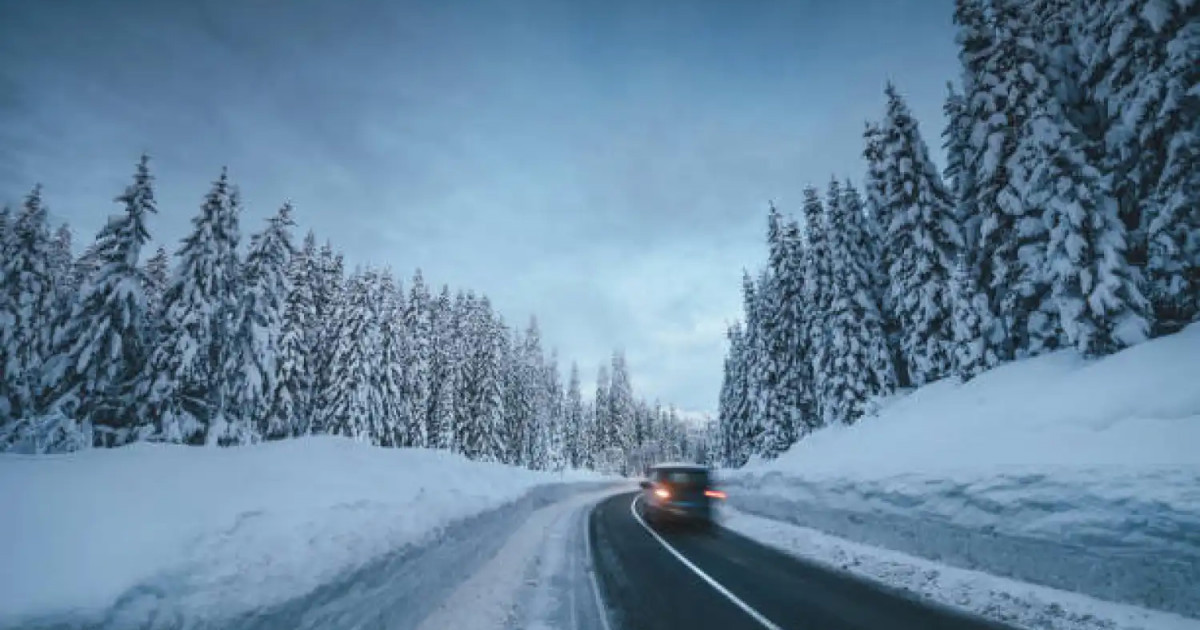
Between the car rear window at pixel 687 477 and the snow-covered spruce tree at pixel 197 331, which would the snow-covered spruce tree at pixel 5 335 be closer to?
the snow-covered spruce tree at pixel 197 331

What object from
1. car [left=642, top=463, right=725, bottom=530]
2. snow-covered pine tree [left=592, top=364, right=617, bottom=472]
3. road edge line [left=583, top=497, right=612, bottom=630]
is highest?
snow-covered pine tree [left=592, top=364, right=617, bottom=472]

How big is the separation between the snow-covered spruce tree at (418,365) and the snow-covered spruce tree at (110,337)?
24.8 metres

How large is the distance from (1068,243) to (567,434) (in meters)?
90.5

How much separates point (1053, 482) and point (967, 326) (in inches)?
749

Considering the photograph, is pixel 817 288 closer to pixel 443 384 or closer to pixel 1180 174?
pixel 1180 174

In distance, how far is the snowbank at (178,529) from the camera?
369cm

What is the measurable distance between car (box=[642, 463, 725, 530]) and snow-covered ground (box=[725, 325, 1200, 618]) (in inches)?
113

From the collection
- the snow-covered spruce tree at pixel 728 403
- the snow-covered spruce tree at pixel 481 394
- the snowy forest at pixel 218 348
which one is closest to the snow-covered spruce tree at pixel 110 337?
the snowy forest at pixel 218 348

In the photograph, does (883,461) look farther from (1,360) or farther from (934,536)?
(1,360)

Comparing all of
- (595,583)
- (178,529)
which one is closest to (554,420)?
(595,583)

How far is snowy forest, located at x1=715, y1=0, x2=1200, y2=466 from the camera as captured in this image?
17438 millimetres

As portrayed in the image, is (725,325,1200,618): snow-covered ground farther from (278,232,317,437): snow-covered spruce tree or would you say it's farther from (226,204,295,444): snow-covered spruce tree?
(278,232,317,437): snow-covered spruce tree

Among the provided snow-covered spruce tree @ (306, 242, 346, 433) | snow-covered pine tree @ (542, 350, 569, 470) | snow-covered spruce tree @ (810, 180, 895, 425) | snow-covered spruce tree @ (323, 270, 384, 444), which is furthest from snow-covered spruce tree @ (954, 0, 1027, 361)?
snow-covered pine tree @ (542, 350, 569, 470)

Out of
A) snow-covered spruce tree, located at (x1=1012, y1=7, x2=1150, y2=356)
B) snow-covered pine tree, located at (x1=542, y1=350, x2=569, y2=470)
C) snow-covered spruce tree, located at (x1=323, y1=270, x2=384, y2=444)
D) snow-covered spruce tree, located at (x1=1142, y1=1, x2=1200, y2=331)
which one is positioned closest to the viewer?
snow-covered spruce tree, located at (x1=1142, y1=1, x2=1200, y2=331)
